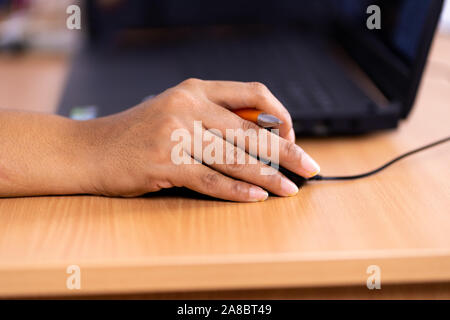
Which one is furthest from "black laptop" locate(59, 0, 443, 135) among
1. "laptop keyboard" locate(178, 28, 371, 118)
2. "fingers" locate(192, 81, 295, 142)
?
"fingers" locate(192, 81, 295, 142)

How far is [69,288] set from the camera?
38cm

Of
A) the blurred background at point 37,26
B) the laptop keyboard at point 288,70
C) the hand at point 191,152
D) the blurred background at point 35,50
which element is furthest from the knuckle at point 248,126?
the blurred background at point 37,26

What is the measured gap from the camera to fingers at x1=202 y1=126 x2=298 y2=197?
18.7 inches

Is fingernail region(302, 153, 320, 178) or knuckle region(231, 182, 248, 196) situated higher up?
fingernail region(302, 153, 320, 178)

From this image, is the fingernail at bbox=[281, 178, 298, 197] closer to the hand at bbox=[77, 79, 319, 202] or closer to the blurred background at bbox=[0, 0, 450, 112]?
the hand at bbox=[77, 79, 319, 202]

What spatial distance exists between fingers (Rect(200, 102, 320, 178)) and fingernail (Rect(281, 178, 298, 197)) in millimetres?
18

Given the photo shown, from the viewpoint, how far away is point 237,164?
1.56 feet

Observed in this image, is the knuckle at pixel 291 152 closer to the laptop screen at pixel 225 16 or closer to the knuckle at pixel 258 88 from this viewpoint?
the knuckle at pixel 258 88

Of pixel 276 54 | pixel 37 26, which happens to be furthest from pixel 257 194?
pixel 37 26

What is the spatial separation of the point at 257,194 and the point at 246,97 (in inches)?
3.9

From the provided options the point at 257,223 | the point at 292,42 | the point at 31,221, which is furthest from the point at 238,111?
the point at 292,42

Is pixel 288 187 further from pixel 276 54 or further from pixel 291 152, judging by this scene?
pixel 276 54
